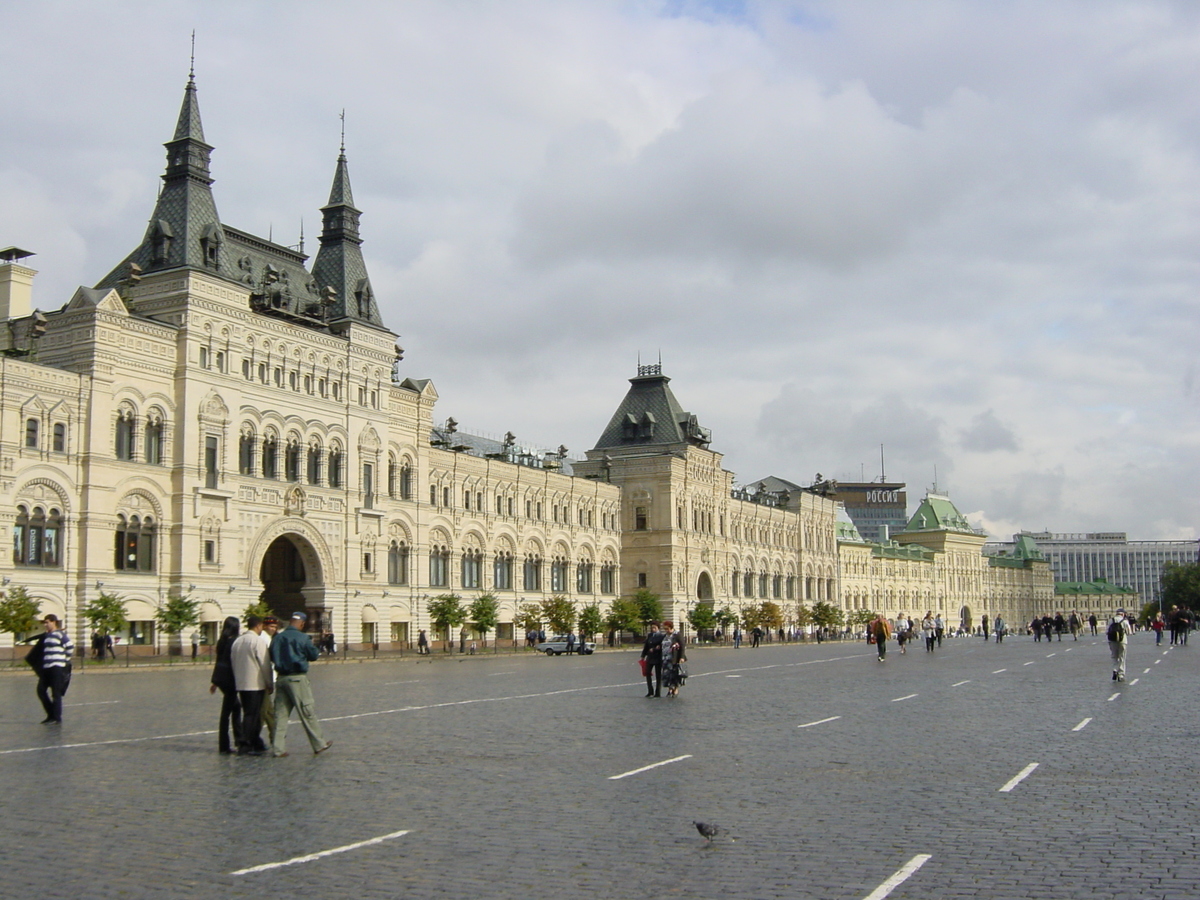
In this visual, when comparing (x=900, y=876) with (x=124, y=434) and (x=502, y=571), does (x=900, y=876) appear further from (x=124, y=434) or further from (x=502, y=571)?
(x=502, y=571)

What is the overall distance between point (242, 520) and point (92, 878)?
171 feet

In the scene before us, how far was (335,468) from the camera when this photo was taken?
217 feet

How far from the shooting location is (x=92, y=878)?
9.10 meters

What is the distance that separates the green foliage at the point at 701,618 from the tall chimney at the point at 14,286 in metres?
52.3

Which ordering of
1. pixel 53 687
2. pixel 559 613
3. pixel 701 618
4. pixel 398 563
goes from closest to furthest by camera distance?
pixel 53 687
pixel 398 563
pixel 559 613
pixel 701 618

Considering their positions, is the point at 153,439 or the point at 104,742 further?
the point at 153,439

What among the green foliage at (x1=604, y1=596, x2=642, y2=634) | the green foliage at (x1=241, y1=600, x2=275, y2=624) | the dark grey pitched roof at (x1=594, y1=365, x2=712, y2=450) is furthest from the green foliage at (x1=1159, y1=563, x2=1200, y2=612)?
the green foliage at (x1=241, y1=600, x2=275, y2=624)

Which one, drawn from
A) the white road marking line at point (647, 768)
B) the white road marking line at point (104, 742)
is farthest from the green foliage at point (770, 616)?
the white road marking line at point (647, 768)

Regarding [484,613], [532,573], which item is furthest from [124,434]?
[532,573]

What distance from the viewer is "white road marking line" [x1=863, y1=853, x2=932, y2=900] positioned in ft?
28.4

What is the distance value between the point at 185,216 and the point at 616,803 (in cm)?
5253

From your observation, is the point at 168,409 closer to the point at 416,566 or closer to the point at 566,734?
the point at 416,566

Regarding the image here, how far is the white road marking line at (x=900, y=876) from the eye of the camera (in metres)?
8.66

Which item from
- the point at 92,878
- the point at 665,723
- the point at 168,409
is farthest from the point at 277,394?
the point at 92,878
